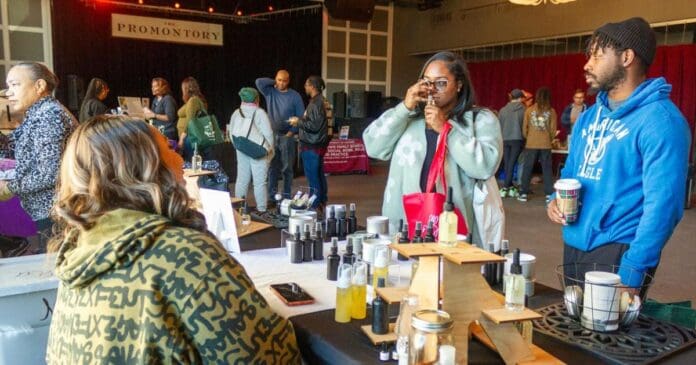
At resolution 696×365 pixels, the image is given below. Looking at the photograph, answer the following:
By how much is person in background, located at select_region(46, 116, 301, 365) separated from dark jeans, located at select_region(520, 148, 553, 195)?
673cm

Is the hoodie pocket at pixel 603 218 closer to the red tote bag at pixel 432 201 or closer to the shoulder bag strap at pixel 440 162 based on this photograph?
the red tote bag at pixel 432 201

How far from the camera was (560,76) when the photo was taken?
9.87 meters

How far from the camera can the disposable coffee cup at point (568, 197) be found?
1680mm

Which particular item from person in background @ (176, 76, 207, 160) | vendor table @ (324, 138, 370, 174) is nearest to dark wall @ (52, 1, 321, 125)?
vendor table @ (324, 138, 370, 174)

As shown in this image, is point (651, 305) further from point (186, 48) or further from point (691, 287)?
point (186, 48)

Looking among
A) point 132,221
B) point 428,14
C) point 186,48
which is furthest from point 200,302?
point 428,14

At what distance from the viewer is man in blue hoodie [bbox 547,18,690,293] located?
61.2 inches

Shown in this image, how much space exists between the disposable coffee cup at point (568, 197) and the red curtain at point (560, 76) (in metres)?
7.57

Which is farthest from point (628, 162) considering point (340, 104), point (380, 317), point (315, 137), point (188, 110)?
point (340, 104)

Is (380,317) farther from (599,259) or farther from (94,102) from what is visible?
(94,102)

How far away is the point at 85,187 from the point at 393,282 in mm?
929

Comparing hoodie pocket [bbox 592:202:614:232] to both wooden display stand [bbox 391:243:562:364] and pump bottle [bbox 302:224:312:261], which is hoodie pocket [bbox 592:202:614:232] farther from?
pump bottle [bbox 302:224:312:261]

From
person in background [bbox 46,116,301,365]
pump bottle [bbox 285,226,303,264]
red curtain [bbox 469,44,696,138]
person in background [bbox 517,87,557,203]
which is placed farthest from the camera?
red curtain [bbox 469,44,696,138]

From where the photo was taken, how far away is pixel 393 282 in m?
1.67
